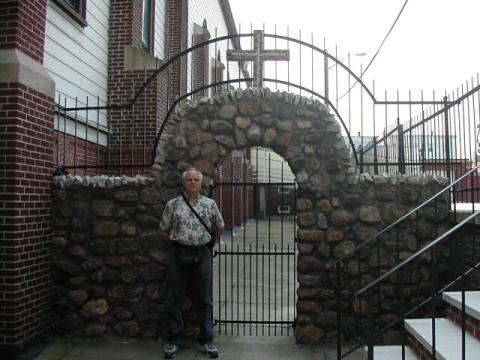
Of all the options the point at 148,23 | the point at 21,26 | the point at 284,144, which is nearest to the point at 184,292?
the point at 284,144

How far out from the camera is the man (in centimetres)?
440

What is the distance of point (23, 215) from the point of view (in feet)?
15.0

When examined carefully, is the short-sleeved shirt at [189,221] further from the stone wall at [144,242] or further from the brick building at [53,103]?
the brick building at [53,103]

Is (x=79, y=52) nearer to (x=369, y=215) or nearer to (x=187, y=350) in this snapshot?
(x=187, y=350)

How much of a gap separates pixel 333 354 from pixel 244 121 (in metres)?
2.72

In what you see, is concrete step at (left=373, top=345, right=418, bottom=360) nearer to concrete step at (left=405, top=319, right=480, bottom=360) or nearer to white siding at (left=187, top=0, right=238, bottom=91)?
concrete step at (left=405, top=319, right=480, bottom=360)

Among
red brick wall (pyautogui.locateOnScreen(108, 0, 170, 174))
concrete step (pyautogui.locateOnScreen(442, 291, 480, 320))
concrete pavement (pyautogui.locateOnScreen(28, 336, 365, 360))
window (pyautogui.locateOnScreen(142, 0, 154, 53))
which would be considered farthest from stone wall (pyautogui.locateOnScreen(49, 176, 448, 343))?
window (pyautogui.locateOnScreen(142, 0, 154, 53))

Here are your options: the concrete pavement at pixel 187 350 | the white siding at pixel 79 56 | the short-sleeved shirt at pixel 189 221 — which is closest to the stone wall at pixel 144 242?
the concrete pavement at pixel 187 350

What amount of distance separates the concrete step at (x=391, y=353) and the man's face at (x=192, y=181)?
2367 mm

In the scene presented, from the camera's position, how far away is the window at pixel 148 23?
948 centimetres

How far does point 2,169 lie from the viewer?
4.45 meters

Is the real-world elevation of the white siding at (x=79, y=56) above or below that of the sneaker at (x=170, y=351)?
above

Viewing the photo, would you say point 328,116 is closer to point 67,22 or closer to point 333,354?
point 333,354

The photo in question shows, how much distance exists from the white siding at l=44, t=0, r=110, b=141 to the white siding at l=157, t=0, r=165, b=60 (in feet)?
6.37
